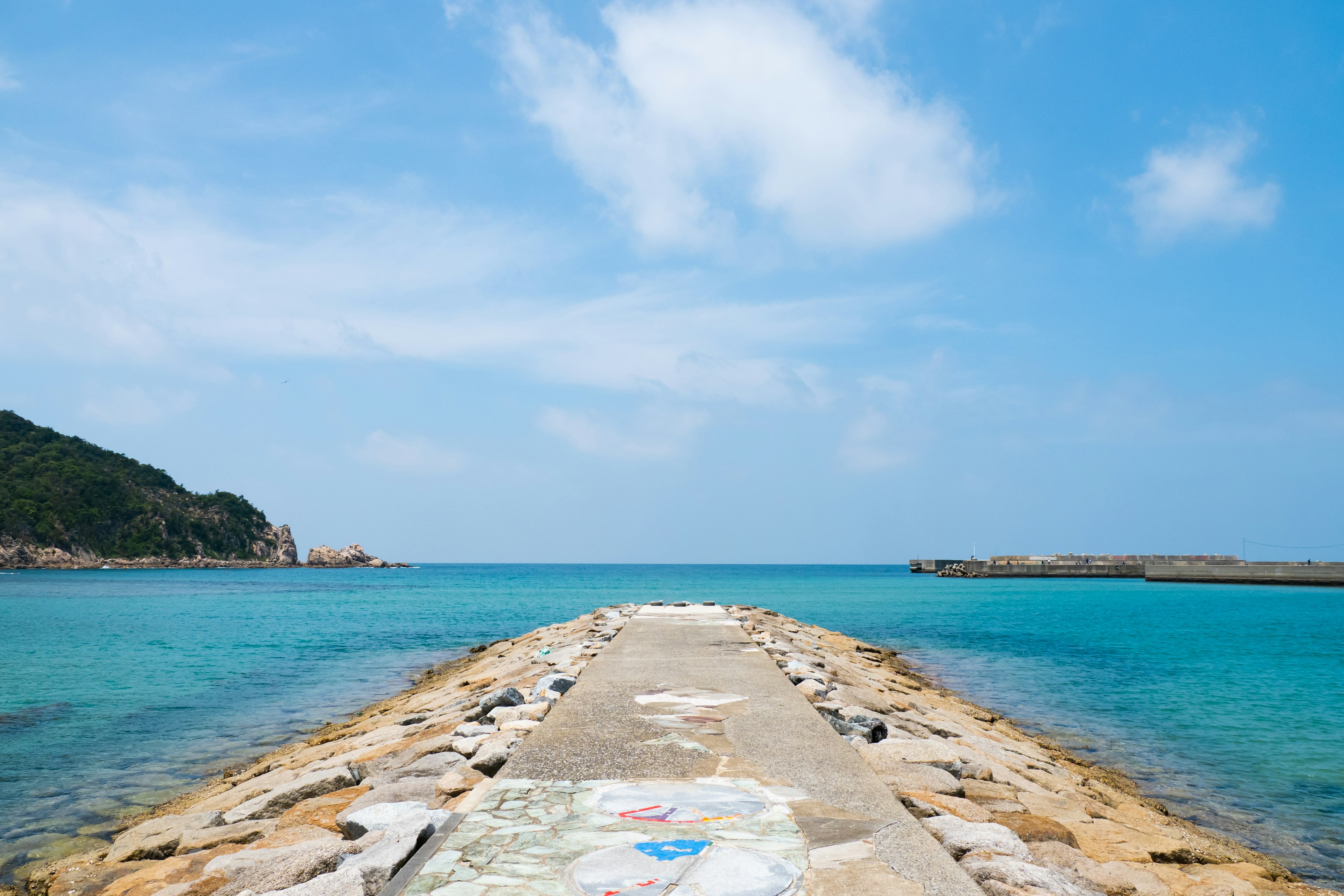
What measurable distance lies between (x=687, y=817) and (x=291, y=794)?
3.23 meters

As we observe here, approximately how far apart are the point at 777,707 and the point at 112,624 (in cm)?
3060

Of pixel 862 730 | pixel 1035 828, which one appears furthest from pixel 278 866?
pixel 862 730

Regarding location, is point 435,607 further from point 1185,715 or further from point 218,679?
point 1185,715

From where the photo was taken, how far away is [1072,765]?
984cm

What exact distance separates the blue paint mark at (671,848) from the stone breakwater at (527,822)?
1.4 inches

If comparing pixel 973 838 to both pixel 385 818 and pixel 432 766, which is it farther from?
pixel 432 766

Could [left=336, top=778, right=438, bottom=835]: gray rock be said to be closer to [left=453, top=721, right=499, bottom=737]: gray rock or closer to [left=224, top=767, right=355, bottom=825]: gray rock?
[left=224, top=767, right=355, bottom=825]: gray rock

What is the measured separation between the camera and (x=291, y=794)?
5.93m

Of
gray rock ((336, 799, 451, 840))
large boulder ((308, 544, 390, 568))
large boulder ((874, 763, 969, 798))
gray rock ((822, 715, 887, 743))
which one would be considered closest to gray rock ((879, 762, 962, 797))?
large boulder ((874, 763, 969, 798))

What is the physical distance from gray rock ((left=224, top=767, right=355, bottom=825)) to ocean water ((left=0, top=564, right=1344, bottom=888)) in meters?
2.26

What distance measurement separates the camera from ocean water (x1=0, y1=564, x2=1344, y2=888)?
870cm

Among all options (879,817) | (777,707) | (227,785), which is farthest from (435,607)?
(879,817)

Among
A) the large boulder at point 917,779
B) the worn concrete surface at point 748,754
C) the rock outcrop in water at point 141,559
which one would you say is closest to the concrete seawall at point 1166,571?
the worn concrete surface at point 748,754

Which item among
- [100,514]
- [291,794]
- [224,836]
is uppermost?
[100,514]
